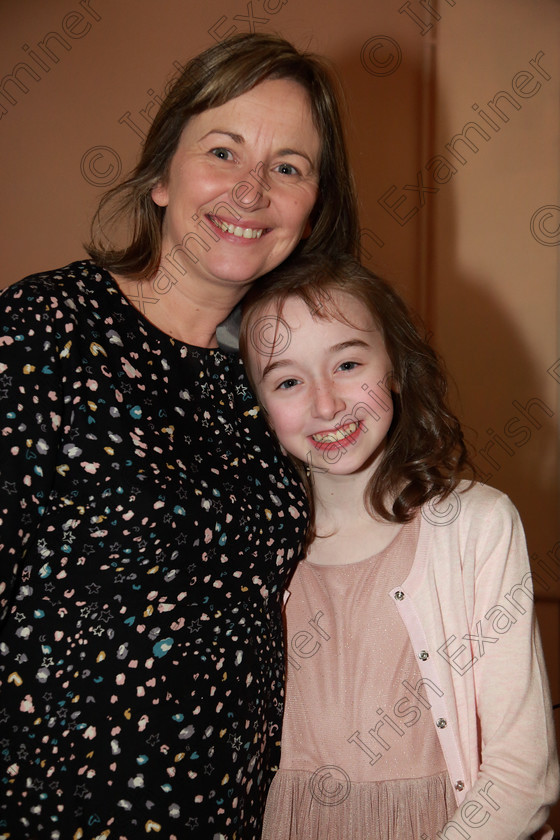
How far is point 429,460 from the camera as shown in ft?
4.38

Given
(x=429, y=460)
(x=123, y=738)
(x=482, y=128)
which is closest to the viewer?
(x=123, y=738)

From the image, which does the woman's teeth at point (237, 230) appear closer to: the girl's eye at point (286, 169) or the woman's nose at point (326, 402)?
the girl's eye at point (286, 169)

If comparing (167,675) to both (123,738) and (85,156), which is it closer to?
(123,738)

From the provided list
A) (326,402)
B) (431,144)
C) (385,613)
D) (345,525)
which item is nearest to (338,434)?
(326,402)

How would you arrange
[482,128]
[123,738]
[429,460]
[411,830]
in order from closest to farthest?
[123,738], [411,830], [429,460], [482,128]

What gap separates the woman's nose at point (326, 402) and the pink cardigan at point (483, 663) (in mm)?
222

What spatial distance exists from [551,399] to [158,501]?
1.70m

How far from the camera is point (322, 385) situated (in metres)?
1.25

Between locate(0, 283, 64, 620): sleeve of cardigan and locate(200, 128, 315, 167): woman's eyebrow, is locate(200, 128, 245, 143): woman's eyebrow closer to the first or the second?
locate(200, 128, 315, 167): woman's eyebrow

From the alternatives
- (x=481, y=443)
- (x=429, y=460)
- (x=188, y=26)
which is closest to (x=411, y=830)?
(x=429, y=460)

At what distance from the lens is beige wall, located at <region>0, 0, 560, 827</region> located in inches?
91.3

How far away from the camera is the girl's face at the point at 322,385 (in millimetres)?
1242

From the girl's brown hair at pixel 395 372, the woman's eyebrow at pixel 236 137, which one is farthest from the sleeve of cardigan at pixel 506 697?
the woman's eyebrow at pixel 236 137

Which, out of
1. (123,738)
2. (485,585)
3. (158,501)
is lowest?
Result: (123,738)
